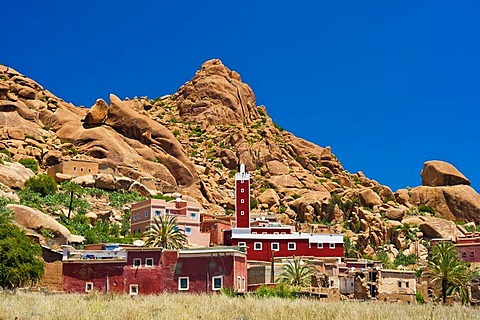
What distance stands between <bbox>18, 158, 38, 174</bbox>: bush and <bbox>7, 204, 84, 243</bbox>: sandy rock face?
80.9ft

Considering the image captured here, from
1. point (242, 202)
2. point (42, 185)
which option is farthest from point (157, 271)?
point (42, 185)

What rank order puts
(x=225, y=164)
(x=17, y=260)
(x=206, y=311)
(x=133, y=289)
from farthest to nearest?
1. (x=225, y=164)
2. (x=133, y=289)
3. (x=17, y=260)
4. (x=206, y=311)

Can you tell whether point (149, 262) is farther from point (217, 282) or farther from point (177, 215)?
point (177, 215)

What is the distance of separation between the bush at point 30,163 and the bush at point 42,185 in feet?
25.7

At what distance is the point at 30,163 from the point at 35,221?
27.9 m

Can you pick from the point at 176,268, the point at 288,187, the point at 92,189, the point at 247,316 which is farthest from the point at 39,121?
the point at 247,316

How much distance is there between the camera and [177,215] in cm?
7081

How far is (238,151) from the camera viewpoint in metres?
121

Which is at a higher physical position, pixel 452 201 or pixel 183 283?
pixel 452 201

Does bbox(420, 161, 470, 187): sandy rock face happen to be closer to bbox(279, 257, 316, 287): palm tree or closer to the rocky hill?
the rocky hill

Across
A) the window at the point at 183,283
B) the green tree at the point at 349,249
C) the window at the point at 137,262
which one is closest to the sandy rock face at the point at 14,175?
the window at the point at 137,262

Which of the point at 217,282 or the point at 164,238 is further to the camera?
the point at 164,238

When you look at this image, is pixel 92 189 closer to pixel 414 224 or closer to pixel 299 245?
pixel 299 245

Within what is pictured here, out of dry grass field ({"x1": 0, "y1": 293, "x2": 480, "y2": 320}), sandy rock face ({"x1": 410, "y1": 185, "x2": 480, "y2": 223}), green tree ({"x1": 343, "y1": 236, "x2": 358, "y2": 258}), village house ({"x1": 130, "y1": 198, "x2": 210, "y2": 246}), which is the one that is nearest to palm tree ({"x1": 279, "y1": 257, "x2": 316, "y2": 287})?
village house ({"x1": 130, "y1": 198, "x2": 210, "y2": 246})
